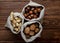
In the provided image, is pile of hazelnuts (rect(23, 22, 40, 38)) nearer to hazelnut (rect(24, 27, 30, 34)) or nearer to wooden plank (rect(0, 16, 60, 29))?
hazelnut (rect(24, 27, 30, 34))

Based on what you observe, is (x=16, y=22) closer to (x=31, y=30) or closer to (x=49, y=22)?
(x=31, y=30)

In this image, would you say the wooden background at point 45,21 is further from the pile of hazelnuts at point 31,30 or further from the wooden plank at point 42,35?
the pile of hazelnuts at point 31,30

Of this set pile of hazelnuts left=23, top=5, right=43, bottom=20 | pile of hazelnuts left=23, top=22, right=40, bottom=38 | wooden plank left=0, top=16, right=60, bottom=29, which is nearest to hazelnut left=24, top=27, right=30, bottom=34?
pile of hazelnuts left=23, top=22, right=40, bottom=38

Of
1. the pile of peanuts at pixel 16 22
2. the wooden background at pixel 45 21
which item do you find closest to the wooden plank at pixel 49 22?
the wooden background at pixel 45 21

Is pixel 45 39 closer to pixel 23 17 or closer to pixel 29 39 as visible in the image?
pixel 29 39

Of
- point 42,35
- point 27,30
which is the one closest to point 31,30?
point 27,30

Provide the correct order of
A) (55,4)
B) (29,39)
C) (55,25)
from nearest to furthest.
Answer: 1. (29,39)
2. (55,25)
3. (55,4)

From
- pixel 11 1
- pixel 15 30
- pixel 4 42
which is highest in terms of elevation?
pixel 11 1

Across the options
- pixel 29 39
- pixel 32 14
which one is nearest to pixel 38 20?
pixel 32 14
